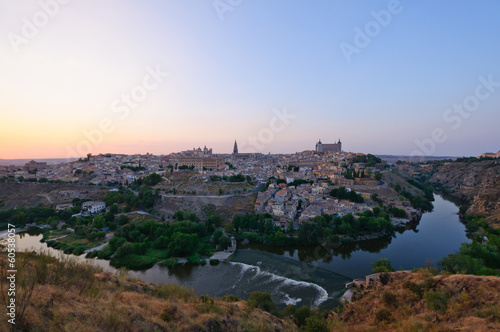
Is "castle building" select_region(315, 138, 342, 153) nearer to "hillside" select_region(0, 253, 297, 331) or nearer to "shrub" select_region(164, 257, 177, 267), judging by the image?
"shrub" select_region(164, 257, 177, 267)

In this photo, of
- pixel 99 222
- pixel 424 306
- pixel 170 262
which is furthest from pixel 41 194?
pixel 424 306

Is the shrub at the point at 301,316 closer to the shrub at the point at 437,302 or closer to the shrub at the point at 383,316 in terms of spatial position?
the shrub at the point at 383,316

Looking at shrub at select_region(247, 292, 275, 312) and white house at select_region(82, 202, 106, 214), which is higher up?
shrub at select_region(247, 292, 275, 312)

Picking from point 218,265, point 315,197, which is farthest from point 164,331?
point 315,197

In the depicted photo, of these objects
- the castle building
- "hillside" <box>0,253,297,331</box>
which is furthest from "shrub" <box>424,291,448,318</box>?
the castle building

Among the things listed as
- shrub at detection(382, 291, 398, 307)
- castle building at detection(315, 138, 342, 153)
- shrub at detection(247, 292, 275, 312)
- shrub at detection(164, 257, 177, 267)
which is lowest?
shrub at detection(164, 257, 177, 267)

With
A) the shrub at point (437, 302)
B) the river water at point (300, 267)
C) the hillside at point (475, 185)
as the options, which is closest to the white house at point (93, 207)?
the river water at point (300, 267)
